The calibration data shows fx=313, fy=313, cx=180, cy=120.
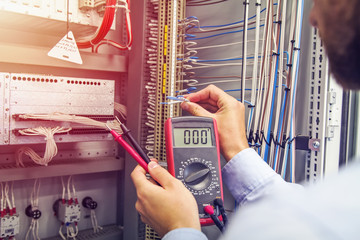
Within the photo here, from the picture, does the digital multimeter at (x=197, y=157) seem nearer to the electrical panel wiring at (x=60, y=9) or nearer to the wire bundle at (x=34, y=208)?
the electrical panel wiring at (x=60, y=9)

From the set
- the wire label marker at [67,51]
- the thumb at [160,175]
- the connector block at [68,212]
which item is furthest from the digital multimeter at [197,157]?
the connector block at [68,212]

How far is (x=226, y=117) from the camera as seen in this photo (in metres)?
1.08

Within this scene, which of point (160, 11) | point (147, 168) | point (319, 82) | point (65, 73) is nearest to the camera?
point (147, 168)

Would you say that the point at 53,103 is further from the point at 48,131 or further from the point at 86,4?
the point at 86,4

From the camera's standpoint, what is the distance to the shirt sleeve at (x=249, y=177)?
90 cm

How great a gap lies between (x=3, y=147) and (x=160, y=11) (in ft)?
2.86

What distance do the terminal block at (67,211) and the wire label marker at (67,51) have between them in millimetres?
655

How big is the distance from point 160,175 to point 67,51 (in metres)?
0.69

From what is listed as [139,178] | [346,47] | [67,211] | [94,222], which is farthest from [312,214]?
[94,222]

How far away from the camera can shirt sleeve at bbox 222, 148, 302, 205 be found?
903 millimetres

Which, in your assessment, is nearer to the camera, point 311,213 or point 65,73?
point 311,213

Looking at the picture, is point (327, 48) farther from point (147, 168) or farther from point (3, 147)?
point (3, 147)

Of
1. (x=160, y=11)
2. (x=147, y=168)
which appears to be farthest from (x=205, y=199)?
(x=160, y=11)

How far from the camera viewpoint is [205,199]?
0.90m
